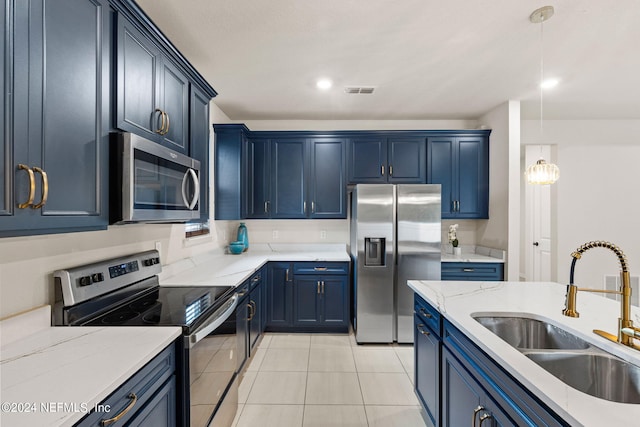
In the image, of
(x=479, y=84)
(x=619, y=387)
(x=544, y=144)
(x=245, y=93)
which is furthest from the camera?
(x=544, y=144)

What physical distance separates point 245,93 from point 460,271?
9.99 ft

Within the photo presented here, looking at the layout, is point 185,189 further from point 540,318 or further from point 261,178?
point 540,318

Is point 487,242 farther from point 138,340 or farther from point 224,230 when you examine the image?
point 138,340

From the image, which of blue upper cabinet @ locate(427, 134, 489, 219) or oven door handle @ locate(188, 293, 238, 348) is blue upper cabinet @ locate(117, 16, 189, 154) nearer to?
oven door handle @ locate(188, 293, 238, 348)

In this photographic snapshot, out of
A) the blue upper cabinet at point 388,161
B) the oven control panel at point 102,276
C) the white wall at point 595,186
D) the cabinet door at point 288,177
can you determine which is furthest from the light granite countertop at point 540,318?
the white wall at point 595,186

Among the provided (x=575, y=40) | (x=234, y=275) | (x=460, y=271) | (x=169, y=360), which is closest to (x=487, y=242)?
(x=460, y=271)

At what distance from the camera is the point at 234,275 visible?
2.37 meters

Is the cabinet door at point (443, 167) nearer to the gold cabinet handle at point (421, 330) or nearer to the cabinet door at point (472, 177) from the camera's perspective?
the cabinet door at point (472, 177)

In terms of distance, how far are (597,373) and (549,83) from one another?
2.77 m

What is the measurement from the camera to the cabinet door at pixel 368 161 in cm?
368

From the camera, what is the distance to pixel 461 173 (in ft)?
12.1

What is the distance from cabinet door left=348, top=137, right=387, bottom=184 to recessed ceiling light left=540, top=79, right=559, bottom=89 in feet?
5.28

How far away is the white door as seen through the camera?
4129 millimetres

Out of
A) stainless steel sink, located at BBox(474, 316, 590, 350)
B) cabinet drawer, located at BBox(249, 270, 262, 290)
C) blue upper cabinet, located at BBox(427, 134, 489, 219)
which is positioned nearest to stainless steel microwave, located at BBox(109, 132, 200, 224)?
cabinet drawer, located at BBox(249, 270, 262, 290)
